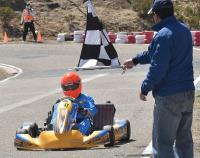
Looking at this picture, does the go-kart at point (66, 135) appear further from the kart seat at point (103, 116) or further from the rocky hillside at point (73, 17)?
the rocky hillside at point (73, 17)

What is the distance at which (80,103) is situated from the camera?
10.3m

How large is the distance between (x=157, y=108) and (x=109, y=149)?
2.87 m

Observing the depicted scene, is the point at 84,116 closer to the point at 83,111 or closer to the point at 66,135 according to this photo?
the point at 83,111

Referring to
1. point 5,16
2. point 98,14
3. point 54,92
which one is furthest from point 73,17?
point 54,92

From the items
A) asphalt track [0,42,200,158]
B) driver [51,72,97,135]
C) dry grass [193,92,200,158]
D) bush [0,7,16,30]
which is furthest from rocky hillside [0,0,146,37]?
driver [51,72,97,135]

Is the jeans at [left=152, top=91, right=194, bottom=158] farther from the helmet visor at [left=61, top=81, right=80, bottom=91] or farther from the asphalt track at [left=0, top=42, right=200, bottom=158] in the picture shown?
the helmet visor at [left=61, top=81, right=80, bottom=91]

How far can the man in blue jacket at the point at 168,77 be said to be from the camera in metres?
6.78

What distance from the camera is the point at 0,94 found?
18.5 m

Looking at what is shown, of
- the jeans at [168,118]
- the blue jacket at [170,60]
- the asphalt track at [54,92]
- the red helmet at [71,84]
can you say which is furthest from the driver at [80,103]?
the blue jacket at [170,60]

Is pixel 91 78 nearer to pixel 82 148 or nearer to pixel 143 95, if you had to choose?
pixel 82 148

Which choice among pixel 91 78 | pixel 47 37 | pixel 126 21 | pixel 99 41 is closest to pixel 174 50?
pixel 99 41

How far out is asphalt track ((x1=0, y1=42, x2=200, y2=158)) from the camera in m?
9.78

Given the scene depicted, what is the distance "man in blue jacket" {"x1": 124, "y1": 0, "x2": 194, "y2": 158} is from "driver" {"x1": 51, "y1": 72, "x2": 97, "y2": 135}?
3.21m

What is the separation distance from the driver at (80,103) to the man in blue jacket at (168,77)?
321cm
